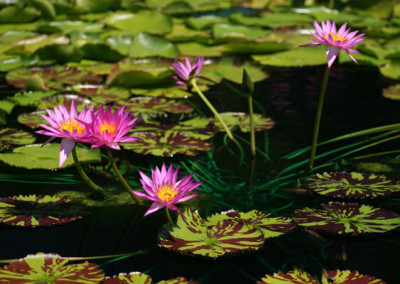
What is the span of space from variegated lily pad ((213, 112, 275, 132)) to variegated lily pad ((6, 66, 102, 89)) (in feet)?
2.55

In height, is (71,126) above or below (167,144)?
above

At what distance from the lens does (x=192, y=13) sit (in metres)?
4.37

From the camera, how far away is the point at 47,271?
109cm

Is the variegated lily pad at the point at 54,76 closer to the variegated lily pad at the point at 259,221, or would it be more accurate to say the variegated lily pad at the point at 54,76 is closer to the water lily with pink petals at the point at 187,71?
the water lily with pink petals at the point at 187,71

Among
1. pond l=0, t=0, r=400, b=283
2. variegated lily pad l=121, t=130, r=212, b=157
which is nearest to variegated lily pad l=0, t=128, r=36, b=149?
pond l=0, t=0, r=400, b=283

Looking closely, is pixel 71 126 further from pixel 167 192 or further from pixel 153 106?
pixel 153 106

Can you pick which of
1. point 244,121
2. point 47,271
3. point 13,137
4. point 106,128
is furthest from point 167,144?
point 47,271

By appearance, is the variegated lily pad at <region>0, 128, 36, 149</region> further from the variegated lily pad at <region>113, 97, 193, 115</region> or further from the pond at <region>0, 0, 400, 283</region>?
the variegated lily pad at <region>113, 97, 193, 115</region>

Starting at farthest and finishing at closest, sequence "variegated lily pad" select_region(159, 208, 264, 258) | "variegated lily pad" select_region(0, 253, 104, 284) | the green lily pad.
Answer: the green lily pad, "variegated lily pad" select_region(159, 208, 264, 258), "variegated lily pad" select_region(0, 253, 104, 284)

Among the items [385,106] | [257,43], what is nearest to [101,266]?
[385,106]

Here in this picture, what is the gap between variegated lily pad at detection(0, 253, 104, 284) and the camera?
106cm

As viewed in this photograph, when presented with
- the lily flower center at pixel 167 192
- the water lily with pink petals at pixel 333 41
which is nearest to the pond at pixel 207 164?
the lily flower center at pixel 167 192

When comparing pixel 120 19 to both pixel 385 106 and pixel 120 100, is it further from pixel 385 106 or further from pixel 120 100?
pixel 385 106

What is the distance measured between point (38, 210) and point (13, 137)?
0.59 meters
